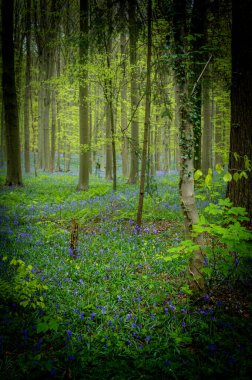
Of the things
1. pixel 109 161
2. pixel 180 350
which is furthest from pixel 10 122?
pixel 180 350

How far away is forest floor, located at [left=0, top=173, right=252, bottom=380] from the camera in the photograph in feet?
8.89

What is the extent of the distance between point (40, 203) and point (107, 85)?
18.1 feet

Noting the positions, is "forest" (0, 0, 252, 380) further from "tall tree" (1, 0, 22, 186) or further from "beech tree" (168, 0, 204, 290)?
"tall tree" (1, 0, 22, 186)

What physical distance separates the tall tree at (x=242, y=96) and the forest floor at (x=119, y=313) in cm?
182

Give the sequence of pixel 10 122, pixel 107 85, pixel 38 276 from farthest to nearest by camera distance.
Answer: pixel 10 122 → pixel 107 85 → pixel 38 276

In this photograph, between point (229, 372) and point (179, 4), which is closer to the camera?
point (229, 372)

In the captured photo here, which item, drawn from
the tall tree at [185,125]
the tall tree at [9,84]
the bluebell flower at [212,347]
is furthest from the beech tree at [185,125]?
the tall tree at [9,84]

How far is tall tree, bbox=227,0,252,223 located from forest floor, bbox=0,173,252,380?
5.96ft

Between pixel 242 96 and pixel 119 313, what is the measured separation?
16.6ft

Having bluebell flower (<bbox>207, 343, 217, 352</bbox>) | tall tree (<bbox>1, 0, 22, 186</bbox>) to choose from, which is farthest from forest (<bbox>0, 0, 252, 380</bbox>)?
tall tree (<bbox>1, 0, 22, 186</bbox>)

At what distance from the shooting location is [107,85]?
1028 cm

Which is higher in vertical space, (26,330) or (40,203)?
(40,203)

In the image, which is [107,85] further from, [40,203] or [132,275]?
[132,275]

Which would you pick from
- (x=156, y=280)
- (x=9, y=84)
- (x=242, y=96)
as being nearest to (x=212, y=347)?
(x=156, y=280)
